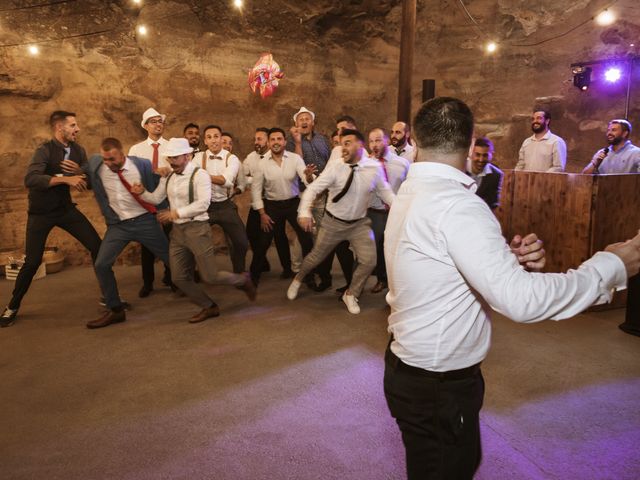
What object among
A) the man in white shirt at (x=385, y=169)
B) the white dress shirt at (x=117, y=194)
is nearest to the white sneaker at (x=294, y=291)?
the man in white shirt at (x=385, y=169)

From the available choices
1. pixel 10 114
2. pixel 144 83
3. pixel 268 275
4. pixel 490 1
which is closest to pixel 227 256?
pixel 268 275

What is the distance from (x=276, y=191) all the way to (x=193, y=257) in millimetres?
1684

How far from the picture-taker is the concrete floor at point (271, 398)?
9.50ft

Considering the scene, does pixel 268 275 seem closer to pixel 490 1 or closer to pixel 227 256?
pixel 227 256

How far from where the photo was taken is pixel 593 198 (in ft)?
17.5

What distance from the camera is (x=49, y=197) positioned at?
17.1 feet

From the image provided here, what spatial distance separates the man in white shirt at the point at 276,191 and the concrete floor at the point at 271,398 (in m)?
1.17

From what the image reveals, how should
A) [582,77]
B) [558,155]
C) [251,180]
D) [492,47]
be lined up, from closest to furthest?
[251,180] < [558,155] < [582,77] < [492,47]

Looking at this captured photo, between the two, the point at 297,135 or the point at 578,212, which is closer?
the point at 578,212

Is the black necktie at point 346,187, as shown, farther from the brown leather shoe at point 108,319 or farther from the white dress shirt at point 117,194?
the brown leather shoe at point 108,319

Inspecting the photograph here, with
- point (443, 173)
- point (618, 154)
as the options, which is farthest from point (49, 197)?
point (618, 154)

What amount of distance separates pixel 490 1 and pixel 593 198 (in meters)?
6.49

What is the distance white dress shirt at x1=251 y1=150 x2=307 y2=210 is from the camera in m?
6.47

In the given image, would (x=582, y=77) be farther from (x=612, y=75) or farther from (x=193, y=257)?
(x=193, y=257)
